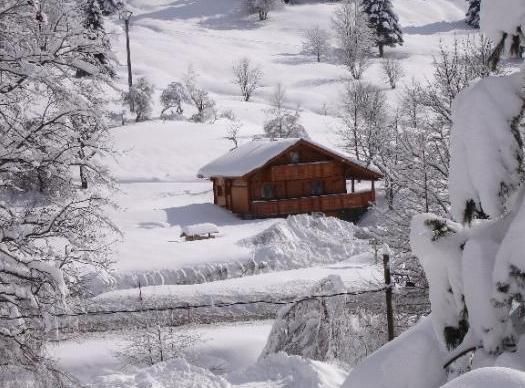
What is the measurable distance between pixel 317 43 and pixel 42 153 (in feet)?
283

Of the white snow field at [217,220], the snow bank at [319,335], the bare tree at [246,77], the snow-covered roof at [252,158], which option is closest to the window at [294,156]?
the snow-covered roof at [252,158]

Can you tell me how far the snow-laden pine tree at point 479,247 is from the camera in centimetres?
378

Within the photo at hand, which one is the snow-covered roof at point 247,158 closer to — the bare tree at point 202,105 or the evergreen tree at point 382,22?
the bare tree at point 202,105

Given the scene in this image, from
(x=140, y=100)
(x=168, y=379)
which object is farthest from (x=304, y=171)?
(x=140, y=100)

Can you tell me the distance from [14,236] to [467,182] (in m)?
6.78

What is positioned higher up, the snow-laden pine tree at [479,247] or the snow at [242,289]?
the snow-laden pine tree at [479,247]

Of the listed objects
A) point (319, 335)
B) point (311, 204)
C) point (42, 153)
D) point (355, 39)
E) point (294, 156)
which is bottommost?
point (311, 204)

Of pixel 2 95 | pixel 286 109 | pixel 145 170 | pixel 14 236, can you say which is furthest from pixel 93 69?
pixel 286 109

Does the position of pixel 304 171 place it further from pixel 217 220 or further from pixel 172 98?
pixel 172 98

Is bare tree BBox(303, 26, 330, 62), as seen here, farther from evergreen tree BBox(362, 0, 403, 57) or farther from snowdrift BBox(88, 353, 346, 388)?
snowdrift BBox(88, 353, 346, 388)

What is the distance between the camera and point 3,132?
30.5ft

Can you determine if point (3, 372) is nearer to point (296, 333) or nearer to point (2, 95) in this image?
point (2, 95)

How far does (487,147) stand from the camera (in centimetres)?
379

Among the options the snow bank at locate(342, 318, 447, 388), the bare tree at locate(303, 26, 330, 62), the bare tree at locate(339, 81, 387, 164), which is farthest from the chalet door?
the bare tree at locate(303, 26, 330, 62)
